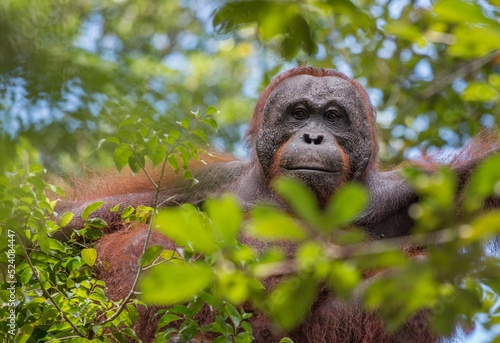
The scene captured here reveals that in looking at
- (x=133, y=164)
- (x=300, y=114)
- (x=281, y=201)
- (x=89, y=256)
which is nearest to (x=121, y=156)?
(x=133, y=164)

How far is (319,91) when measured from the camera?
3.76 meters

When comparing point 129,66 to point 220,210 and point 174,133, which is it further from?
point 220,210

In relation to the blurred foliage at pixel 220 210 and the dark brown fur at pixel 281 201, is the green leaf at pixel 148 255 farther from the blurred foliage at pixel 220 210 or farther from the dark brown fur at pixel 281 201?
the dark brown fur at pixel 281 201

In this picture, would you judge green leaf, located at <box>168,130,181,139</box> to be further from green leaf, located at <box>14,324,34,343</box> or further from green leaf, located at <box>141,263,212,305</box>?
green leaf, located at <box>141,263,212,305</box>

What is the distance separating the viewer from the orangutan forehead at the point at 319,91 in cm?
373

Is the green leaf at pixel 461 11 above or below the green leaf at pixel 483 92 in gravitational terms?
above

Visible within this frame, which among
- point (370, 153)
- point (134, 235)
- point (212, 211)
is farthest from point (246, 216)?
point (212, 211)

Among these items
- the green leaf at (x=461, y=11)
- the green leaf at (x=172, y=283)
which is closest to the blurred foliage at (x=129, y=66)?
the green leaf at (x=461, y=11)

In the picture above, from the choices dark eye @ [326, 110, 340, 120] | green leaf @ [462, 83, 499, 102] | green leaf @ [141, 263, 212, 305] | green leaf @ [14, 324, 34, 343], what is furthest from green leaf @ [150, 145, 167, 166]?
green leaf @ [141, 263, 212, 305]

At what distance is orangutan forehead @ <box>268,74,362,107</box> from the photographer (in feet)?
12.2

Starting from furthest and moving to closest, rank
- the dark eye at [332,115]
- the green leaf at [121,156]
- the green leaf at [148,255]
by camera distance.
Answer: the dark eye at [332,115] → the green leaf at [121,156] → the green leaf at [148,255]

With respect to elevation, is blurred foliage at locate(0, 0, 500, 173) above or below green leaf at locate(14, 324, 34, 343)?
above

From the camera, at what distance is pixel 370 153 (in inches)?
144

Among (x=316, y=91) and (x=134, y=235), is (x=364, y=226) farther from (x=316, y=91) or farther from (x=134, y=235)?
(x=134, y=235)
